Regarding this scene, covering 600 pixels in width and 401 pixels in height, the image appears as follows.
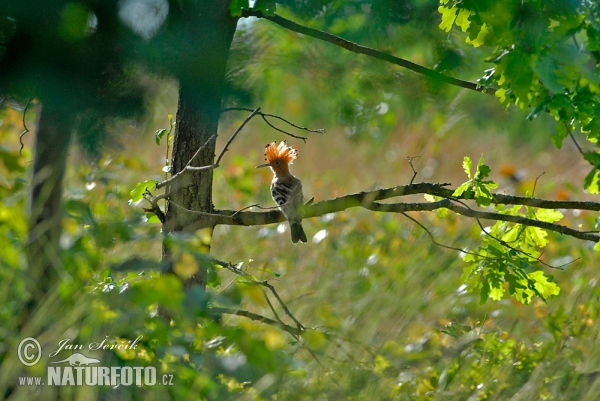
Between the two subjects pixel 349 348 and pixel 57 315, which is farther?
pixel 349 348

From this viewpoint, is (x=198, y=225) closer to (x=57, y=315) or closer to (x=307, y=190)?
(x=57, y=315)

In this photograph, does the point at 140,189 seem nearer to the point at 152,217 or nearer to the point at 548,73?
the point at 152,217

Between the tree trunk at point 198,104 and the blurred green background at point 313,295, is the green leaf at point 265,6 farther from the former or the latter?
the blurred green background at point 313,295

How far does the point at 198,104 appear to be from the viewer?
9.15 ft

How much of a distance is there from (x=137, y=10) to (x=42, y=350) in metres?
1.23

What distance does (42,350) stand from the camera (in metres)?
2.18

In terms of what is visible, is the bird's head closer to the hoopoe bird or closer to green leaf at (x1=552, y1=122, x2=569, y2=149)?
the hoopoe bird

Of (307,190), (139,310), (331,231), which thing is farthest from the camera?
(307,190)

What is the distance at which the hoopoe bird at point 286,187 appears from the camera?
4.01 metres

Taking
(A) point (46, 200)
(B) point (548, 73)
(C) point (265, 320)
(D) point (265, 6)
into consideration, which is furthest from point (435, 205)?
(A) point (46, 200)

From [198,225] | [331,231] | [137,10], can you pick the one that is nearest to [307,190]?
[331,231]

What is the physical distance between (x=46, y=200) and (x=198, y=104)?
2.48 feet

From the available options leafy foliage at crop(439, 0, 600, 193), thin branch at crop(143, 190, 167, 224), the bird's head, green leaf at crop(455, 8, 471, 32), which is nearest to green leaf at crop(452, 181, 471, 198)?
leafy foliage at crop(439, 0, 600, 193)

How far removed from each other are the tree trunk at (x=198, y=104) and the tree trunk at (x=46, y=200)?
464 millimetres
